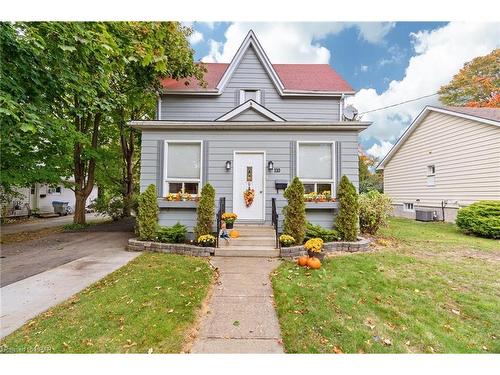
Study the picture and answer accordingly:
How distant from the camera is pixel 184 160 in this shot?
22.2 ft

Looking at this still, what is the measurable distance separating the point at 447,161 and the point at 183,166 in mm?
12008

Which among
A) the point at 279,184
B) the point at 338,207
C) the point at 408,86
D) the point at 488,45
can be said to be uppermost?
the point at 408,86

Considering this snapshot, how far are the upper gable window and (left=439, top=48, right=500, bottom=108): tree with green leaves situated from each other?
58.8ft

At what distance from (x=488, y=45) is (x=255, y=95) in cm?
624

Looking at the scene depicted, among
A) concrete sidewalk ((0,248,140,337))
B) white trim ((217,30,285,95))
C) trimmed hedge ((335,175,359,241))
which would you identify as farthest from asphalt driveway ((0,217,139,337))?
white trim ((217,30,285,95))

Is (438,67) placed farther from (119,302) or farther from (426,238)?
(119,302)

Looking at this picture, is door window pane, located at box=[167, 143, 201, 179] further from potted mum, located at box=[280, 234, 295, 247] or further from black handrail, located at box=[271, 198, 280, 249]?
potted mum, located at box=[280, 234, 295, 247]

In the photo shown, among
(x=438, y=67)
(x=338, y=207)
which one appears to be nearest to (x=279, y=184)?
(x=338, y=207)

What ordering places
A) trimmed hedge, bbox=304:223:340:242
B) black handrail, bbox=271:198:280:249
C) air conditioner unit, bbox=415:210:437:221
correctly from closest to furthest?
black handrail, bbox=271:198:280:249 < trimmed hedge, bbox=304:223:340:242 < air conditioner unit, bbox=415:210:437:221

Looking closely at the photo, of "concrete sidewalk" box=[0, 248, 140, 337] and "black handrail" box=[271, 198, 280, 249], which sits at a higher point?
"black handrail" box=[271, 198, 280, 249]

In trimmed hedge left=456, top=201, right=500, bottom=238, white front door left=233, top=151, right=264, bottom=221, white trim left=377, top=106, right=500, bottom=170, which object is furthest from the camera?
white trim left=377, top=106, right=500, bottom=170

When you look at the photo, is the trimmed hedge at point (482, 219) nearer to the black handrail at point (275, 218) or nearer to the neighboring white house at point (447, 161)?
the neighboring white house at point (447, 161)

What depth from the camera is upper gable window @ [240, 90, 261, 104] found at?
8.60 meters
